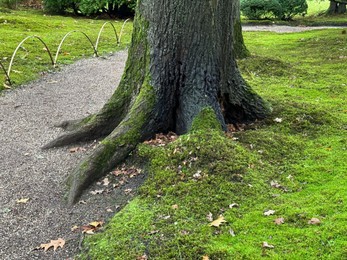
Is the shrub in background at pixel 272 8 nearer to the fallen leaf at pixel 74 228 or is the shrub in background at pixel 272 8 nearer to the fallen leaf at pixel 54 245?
the fallen leaf at pixel 74 228

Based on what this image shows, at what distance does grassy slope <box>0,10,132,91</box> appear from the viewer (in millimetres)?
12039

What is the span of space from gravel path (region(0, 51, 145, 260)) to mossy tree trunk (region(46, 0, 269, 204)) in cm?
44

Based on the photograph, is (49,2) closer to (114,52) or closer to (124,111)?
(114,52)

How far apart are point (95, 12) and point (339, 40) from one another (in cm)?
1447

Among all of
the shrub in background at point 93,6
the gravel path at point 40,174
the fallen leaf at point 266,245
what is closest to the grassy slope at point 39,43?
the gravel path at point 40,174

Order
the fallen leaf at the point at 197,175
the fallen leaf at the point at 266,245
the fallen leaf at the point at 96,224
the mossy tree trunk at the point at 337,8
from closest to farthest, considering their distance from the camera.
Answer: the fallen leaf at the point at 266,245 < the fallen leaf at the point at 96,224 < the fallen leaf at the point at 197,175 < the mossy tree trunk at the point at 337,8

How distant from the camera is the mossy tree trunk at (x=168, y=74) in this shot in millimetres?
5523

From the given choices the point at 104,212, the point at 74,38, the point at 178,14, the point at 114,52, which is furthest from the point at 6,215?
the point at 74,38

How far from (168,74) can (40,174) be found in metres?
2.18

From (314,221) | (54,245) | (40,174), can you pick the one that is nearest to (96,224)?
(54,245)

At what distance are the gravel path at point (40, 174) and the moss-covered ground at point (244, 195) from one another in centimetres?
44

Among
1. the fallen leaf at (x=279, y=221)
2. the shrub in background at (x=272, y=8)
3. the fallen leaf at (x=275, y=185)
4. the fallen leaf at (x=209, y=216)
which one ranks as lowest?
the fallen leaf at (x=209, y=216)

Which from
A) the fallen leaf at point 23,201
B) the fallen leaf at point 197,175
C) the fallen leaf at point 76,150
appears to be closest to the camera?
the fallen leaf at point 197,175

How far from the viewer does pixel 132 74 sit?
6074mm
